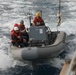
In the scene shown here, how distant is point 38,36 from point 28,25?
5389 millimetres

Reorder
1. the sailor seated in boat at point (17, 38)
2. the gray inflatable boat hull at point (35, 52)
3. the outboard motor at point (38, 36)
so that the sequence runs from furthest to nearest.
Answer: the outboard motor at point (38, 36)
the sailor seated in boat at point (17, 38)
the gray inflatable boat hull at point (35, 52)

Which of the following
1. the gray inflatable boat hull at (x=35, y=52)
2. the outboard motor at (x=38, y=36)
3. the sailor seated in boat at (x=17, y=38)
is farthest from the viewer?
the outboard motor at (x=38, y=36)

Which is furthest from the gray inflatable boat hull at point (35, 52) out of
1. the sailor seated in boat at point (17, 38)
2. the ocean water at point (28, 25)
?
the ocean water at point (28, 25)

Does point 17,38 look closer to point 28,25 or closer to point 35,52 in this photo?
point 35,52

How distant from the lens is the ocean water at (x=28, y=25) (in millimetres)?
9328

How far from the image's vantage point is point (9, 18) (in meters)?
17.5

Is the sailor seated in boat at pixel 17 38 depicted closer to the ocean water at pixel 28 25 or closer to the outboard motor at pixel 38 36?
the outboard motor at pixel 38 36

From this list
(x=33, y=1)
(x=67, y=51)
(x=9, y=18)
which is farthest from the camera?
(x=33, y=1)

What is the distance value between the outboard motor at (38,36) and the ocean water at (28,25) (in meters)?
0.76

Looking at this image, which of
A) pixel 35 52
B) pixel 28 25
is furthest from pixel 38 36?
pixel 28 25

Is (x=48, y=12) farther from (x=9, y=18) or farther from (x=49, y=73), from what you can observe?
(x=49, y=73)

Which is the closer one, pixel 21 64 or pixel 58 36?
pixel 21 64

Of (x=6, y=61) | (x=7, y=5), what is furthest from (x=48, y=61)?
(x=7, y=5)

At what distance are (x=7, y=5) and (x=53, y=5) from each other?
12.8 feet
